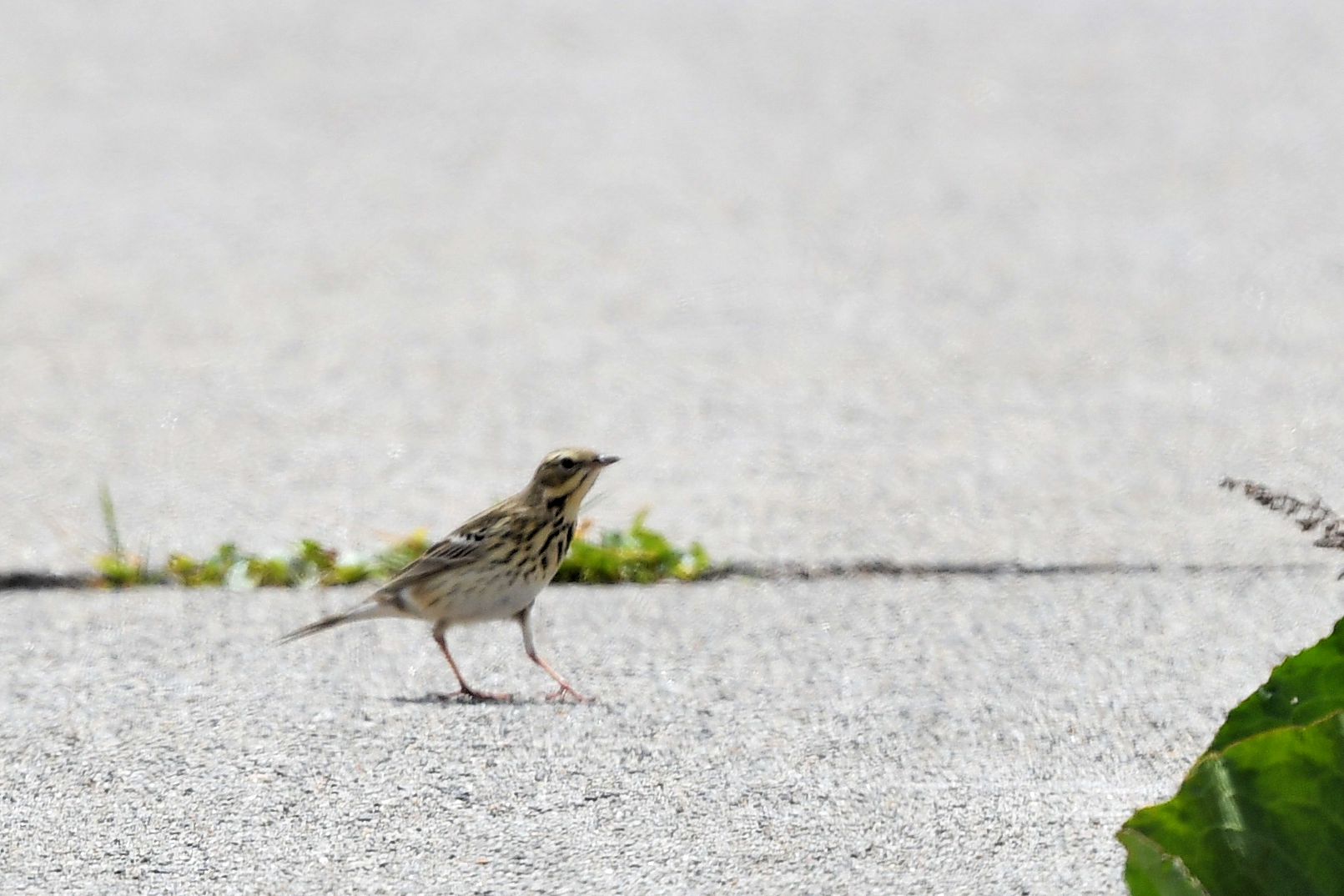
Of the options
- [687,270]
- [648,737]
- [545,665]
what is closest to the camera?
[648,737]

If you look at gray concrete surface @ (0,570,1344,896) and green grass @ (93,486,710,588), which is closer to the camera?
gray concrete surface @ (0,570,1344,896)

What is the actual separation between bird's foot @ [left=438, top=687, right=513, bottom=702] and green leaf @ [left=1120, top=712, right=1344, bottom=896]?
203 centimetres

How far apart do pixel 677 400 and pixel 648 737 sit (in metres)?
3.68

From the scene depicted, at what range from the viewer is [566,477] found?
562cm

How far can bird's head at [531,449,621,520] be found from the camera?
5609 mm

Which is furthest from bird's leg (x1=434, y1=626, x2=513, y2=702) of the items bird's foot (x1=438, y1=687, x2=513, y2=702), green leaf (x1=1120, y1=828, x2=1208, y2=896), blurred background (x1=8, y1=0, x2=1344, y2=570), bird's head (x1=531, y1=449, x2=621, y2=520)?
green leaf (x1=1120, y1=828, x2=1208, y2=896)

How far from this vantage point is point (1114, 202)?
1075 centimetres

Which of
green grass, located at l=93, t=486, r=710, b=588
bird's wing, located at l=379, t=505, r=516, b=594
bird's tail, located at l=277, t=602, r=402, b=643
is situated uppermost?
bird's wing, located at l=379, t=505, r=516, b=594

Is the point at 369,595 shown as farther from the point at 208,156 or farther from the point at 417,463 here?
the point at 208,156

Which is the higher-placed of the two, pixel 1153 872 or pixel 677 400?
pixel 677 400

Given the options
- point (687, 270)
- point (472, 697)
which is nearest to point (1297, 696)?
point (472, 697)

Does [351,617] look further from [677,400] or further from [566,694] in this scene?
[677,400]

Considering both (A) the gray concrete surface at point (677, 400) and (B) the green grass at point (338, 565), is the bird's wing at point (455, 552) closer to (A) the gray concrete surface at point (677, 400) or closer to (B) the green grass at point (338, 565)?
(A) the gray concrete surface at point (677, 400)

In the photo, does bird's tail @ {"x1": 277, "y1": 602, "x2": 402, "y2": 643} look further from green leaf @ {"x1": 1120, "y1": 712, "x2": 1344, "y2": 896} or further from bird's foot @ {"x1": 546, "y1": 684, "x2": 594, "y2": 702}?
green leaf @ {"x1": 1120, "y1": 712, "x2": 1344, "y2": 896}
